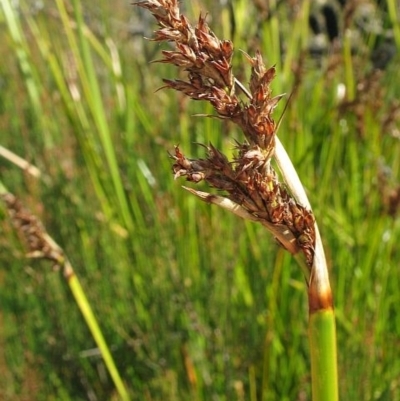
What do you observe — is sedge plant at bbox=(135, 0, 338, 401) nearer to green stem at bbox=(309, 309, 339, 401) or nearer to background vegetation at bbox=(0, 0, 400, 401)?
green stem at bbox=(309, 309, 339, 401)

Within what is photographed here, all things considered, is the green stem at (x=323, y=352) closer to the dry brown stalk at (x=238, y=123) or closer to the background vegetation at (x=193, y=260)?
the dry brown stalk at (x=238, y=123)

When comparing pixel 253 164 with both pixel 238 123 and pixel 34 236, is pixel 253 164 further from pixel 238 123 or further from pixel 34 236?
pixel 34 236

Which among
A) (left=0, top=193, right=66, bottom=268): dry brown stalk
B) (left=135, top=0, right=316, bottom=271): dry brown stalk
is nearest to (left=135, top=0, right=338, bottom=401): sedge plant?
→ (left=135, top=0, right=316, bottom=271): dry brown stalk

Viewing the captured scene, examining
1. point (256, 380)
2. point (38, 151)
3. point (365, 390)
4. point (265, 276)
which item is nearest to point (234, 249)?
point (265, 276)

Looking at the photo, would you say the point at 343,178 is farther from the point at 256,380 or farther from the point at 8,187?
the point at 8,187

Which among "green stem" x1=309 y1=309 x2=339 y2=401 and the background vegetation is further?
the background vegetation

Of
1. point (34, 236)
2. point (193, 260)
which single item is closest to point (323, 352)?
point (34, 236)
